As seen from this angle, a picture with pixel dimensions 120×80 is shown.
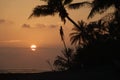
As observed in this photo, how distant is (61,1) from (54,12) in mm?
1345

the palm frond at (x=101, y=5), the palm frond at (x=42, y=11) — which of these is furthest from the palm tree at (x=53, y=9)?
the palm frond at (x=101, y=5)

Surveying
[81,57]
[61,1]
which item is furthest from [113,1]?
[61,1]

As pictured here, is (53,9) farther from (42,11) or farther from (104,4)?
(104,4)

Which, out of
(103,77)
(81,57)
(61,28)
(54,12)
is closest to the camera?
(103,77)

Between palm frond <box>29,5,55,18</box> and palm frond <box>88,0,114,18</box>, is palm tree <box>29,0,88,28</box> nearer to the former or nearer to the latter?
palm frond <box>29,5,55,18</box>

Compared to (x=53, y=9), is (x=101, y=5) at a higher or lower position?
higher

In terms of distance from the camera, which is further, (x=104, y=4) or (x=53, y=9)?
(x=53, y=9)

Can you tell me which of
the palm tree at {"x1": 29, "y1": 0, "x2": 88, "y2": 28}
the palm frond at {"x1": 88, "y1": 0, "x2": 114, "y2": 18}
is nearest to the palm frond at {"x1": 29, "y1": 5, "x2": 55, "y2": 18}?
the palm tree at {"x1": 29, "y1": 0, "x2": 88, "y2": 28}

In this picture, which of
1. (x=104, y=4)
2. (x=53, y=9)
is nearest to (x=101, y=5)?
(x=104, y=4)

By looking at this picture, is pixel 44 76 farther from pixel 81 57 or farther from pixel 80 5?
pixel 80 5

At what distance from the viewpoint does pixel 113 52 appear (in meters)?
29.1

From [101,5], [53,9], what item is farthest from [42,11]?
[101,5]

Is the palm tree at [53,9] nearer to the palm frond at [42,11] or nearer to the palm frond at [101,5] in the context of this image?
the palm frond at [42,11]

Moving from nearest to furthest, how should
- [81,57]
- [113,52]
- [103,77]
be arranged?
[103,77]
[113,52]
[81,57]
